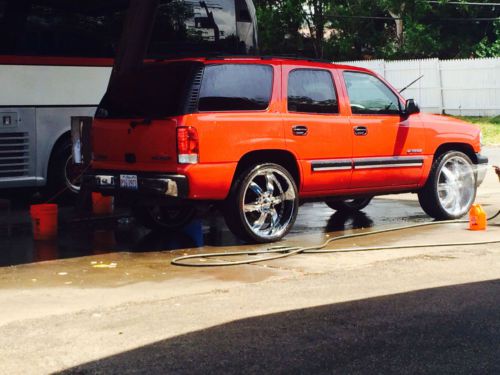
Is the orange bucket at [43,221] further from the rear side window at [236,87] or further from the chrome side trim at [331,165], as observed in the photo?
the chrome side trim at [331,165]

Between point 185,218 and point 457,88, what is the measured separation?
2420 cm

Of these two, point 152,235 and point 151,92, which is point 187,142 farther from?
point 152,235

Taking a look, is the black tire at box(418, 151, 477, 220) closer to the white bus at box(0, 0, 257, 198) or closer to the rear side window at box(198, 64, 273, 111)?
the rear side window at box(198, 64, 273, 111)

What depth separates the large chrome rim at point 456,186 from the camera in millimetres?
11609

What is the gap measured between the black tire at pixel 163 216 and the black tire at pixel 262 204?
1.37 meters

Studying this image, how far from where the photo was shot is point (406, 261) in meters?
8.60

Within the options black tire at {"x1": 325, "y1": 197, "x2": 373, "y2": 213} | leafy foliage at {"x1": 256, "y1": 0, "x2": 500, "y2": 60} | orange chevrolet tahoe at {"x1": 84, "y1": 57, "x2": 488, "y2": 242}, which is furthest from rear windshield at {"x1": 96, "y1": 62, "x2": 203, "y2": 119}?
leafy foliage at {"x1": 256, "y1": 0, "x2": 500, "y2": 60}

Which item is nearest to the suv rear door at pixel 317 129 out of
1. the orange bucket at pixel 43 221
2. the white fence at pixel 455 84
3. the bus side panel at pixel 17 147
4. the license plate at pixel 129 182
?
the license plate at pixel 129 182

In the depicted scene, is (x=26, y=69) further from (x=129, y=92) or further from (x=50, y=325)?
(x=50, y=325)

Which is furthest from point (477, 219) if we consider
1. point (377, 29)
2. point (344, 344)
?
point (377, 29)

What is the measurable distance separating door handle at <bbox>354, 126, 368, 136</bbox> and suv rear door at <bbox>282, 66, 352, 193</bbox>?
11 centimetres

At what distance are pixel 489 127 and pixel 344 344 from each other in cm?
2539

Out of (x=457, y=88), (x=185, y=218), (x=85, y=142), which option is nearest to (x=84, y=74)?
(x=85, y=142)

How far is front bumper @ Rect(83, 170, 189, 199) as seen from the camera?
9.23 metres
